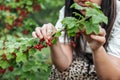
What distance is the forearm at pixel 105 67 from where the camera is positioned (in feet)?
9.00

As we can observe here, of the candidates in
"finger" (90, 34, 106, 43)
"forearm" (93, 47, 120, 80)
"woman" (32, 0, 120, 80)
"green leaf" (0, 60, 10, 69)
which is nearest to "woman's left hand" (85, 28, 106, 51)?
"finger" (90, 34, 106, 43)

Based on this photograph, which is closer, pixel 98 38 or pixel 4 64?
pixel 98 38

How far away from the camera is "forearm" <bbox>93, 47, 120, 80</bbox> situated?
2.74 meters

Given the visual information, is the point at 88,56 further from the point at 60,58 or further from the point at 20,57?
the point at 20,57

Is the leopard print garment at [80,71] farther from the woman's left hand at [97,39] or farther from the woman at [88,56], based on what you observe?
the woman's left hand at [97,39]

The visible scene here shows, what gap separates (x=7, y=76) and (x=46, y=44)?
111 centimetres

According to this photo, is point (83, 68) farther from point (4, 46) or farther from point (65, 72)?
point (4, 46)

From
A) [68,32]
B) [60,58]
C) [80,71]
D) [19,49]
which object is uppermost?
[68,32]

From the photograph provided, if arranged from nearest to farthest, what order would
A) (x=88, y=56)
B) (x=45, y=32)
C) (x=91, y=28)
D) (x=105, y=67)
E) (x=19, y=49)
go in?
1. (x=91, y=28)
2. (x=45, y=32)
3. (x=105, y=67)
4. (x=19, y=49)
5. (x=88, y=56)

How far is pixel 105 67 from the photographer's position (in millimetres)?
2834

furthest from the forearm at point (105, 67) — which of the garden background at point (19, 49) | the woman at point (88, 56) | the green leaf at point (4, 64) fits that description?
the green leaf at point (4, 64)

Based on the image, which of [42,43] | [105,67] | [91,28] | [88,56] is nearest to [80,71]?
[88,56]

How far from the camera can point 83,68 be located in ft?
10.2

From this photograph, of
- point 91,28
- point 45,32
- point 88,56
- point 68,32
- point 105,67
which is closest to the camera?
point 91,28
